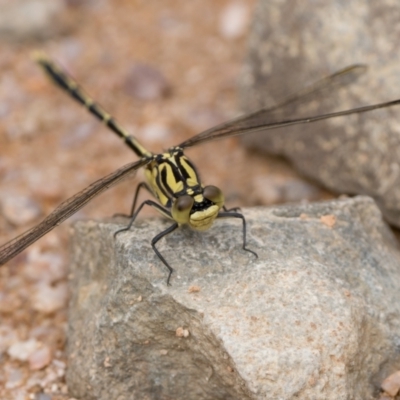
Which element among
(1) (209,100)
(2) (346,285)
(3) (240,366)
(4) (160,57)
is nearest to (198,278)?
(3) (240,366)

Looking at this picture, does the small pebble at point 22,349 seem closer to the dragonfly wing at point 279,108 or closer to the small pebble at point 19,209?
the small pebble at point 19,209

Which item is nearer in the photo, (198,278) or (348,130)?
(198,278)

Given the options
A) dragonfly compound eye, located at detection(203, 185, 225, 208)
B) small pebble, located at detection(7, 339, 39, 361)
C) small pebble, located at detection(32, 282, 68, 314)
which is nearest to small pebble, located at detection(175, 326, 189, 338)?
dragonfly compound eye, located at detection(203, 185, 225, 208)

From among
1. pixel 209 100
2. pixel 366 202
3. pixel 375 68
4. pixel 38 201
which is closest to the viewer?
pixel 366 202

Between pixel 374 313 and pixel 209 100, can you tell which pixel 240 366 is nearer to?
pixel 374 313

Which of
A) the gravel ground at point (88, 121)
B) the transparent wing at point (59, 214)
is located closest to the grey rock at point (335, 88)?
the gravel ground at point (88, 121)

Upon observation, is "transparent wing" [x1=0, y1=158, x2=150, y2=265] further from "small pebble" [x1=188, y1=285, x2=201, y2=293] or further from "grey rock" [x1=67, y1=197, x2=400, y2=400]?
"small pebble" [x1=188, y1=285, x2=201, y2=293]
